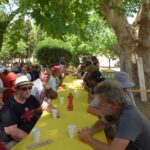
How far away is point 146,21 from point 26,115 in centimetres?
792

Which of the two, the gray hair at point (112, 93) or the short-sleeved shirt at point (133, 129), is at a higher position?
the gray hair at point (112, 93)

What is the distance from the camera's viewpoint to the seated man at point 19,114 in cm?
444

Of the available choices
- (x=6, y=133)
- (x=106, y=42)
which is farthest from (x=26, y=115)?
(x=106, y=42)

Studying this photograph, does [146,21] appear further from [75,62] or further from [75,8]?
[75,62]

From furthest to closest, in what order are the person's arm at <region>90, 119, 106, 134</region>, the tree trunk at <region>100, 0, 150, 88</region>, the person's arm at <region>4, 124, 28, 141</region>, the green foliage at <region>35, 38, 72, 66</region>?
1. the green foliage at <region>35, 38, 72, 66</region>
2. the tree trunk at <region>100, 0, 150, 88</region>
3. the person's arm at <region>4, 124, 28, 141</region>
4. the person's arm at <region>90, 119, 106, 134</region>

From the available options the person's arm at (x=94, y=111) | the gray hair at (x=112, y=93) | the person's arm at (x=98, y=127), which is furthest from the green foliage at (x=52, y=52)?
the gray hair at (x=112, y=93)

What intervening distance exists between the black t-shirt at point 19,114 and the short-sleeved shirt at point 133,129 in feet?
5.68

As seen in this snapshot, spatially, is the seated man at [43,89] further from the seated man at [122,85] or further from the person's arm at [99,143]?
the person's arm at [99,143]

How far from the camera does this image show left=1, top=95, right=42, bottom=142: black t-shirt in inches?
176

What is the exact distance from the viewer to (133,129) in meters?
3.10

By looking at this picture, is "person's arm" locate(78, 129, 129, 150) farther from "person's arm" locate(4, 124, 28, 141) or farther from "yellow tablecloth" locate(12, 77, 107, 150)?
"person's arm" locate(4, 124, 28, 141)

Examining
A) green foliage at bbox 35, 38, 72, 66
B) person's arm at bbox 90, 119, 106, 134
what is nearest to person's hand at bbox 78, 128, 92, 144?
person's arm at bbox 90, 119, 106, 134

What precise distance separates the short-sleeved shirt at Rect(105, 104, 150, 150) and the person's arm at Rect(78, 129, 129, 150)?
5 cm

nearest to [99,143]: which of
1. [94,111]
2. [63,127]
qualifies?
[63,127]
